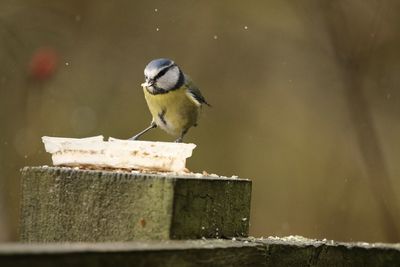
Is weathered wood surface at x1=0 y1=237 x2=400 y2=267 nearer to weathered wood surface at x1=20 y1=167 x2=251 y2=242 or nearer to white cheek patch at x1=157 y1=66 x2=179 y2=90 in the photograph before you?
weathered wood surface at x1=20 y1=167 x2=251 y2=242

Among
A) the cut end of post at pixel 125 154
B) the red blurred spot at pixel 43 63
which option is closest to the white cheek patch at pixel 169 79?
the cut end of post at pixel 125 154

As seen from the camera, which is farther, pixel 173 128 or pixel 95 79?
pixel 95 79

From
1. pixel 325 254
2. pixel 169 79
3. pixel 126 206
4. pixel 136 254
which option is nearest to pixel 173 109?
pixel 169 79

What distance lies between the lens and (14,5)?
6039 mm

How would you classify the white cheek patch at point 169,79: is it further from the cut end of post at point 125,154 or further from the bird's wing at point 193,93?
the cut end of post at point 125,154

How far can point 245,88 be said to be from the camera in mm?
5961

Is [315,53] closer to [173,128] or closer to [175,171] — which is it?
[173,128]

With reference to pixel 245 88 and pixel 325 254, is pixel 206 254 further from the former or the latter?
pixel 245 88

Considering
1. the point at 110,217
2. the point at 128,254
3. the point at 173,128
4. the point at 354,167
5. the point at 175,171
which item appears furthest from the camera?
the point at 354,167

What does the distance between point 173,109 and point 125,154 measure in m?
1.40

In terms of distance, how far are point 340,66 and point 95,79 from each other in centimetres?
169

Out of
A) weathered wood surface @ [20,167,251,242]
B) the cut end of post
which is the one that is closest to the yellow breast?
the cut end of post

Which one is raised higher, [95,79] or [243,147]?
[95,79]

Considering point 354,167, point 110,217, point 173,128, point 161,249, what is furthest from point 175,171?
point 354,167
